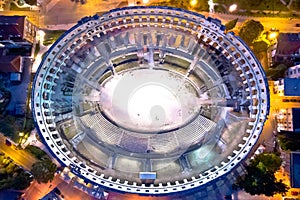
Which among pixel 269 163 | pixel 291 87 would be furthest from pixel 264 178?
pixel 291 87

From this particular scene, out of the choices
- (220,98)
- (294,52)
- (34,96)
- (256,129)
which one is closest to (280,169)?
(256,129)

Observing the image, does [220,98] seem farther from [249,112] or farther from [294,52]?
[294,52]

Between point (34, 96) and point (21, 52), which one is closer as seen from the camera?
point (34, 96)

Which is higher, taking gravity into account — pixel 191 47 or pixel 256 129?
pixel 191 47

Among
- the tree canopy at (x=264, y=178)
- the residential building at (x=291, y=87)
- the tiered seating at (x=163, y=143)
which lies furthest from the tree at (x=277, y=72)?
the tiered seating at (x=163, y=143)

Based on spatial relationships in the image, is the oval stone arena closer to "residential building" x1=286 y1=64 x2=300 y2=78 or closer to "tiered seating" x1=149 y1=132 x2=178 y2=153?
"tiered seating" x1=149 y1=132 x2=178 y2=153

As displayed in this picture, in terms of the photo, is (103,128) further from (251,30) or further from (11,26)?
(251,30)
